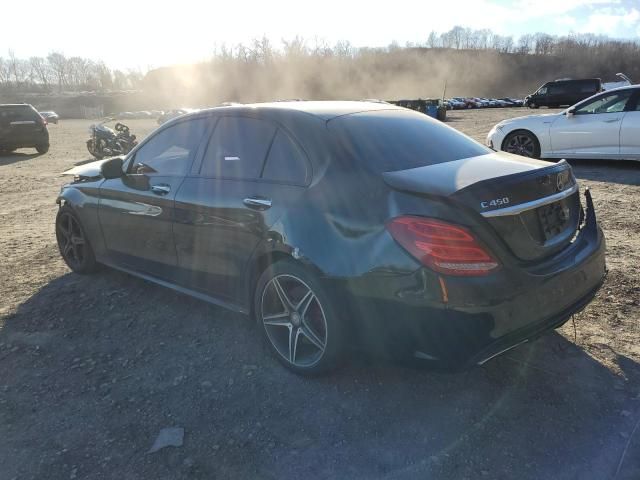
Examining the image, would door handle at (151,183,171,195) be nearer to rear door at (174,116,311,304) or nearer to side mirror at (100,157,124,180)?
rear door at (174,116,311,304)

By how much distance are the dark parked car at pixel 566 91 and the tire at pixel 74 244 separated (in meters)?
36.4

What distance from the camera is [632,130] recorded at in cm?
852

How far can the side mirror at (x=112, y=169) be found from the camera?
415 cm

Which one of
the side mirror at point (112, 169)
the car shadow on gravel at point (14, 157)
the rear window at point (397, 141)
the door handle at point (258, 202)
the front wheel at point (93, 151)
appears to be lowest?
the car shadow on gravel at point (14, 157)

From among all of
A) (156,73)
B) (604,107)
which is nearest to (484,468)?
(604,107)

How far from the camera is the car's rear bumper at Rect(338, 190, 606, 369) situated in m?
2.31

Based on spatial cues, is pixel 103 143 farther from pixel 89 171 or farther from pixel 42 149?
pixel 89 171

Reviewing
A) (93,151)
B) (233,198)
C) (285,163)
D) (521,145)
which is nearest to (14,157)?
(93,151)

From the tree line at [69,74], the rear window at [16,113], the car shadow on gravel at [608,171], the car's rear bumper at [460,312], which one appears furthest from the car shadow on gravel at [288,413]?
the tree line at [69,74]

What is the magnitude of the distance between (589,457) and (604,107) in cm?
820

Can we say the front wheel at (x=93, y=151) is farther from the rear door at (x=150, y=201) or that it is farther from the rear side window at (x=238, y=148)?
the rear side window at (x=238, y=148)

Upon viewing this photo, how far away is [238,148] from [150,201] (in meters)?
0.93

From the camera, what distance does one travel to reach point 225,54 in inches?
4126

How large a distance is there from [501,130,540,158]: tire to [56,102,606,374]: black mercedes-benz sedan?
6.74 meters
